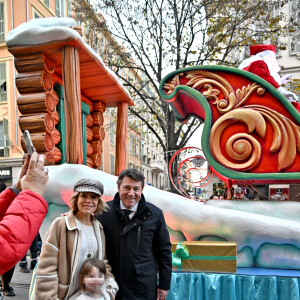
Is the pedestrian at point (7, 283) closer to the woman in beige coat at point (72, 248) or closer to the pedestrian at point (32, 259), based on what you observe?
the pedestrian at point (32, 259)

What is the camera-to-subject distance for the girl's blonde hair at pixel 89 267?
5.66 ft

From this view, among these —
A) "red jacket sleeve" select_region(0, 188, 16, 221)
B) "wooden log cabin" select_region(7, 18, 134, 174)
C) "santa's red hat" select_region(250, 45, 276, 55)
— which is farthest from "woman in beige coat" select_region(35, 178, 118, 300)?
"santa's red hat" select_region(250, 45, 276, 55)

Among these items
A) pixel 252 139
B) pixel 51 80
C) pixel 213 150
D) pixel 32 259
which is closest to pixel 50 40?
pixel 51 80

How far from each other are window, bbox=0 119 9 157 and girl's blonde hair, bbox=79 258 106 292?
13.4 meters

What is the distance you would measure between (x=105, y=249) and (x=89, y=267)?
0.26m

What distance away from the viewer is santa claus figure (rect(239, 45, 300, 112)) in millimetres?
3701

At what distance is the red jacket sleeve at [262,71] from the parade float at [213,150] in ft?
0.78

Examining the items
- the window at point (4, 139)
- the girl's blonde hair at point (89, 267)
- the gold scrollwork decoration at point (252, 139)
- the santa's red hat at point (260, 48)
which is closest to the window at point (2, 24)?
the window at point (4, 139)

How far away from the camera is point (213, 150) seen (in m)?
3.56

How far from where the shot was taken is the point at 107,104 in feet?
18.2

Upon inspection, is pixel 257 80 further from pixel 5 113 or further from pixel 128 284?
pixel 5 113

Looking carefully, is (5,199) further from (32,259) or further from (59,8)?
(59,8)

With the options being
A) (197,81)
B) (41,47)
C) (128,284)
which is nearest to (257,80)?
(197,81)

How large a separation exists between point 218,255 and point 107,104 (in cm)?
362
